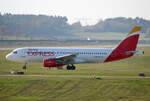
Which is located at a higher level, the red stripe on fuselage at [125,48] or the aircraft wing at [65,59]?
the red stripe on fuselage at [125,48]

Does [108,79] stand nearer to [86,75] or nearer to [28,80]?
[86,75]

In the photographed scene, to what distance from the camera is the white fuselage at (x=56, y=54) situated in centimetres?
5481

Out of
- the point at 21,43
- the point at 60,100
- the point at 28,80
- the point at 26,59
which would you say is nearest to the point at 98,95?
the point at 60,100

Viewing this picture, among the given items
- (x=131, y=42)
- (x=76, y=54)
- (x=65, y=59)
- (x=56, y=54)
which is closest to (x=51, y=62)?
(x=56, y=54)

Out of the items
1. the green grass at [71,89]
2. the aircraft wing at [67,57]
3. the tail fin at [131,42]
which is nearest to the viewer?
the green grass at [71,89]

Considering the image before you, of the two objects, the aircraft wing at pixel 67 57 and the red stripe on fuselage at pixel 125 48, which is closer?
the aircraft wing at pixel 67 57

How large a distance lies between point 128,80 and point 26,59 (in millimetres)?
19923

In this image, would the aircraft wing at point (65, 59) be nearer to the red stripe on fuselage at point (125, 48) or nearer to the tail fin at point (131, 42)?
the red stripe on fuselage at point (125, 48)

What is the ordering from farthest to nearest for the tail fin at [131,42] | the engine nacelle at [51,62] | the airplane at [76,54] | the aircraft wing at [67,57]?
the tail fin at [131,42], the airplane at [76,54], the aircraft wing at [67,57], the engine nacelle at [51,62]

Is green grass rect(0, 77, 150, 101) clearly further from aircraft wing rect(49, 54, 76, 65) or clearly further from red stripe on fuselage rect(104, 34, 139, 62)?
red stripe on fuselage rect(104, 34, 139, 62)

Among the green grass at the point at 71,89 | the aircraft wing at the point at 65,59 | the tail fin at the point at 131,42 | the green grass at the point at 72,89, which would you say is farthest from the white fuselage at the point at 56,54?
the green grass at the point at 71,89

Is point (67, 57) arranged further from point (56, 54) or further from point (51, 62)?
point (51, 62)

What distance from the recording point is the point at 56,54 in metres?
54.9

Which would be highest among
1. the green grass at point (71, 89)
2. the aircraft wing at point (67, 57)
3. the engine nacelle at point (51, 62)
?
the aircraft wing at point (67, 57)
